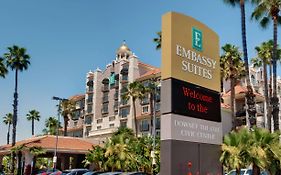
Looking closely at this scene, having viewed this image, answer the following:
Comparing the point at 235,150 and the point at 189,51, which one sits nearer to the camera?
the point at 189,51

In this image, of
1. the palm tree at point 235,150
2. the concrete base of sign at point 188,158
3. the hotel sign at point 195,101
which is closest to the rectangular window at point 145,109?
the palm tree at point 235,150

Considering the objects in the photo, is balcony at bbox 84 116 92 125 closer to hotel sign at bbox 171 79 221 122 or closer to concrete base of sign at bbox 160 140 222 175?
hotel sign at bbox 171 79 221 122

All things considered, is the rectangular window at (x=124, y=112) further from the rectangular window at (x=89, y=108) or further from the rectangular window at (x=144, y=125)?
the rectangular window at (x=89, y=108)

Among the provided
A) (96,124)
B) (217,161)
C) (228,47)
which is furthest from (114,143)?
(96,124)

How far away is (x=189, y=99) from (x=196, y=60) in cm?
170

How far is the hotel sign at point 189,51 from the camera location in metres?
13.2

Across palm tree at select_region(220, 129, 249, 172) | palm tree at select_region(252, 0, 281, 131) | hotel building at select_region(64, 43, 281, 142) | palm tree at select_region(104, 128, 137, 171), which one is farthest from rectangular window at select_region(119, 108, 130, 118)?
palm tree at select_region(220, 129, 249, 172)

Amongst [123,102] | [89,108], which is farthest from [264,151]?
[89,108]

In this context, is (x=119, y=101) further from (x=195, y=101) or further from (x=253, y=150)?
(x=195, y=101)

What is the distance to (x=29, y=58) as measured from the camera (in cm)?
5684

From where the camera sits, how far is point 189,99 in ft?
44.5

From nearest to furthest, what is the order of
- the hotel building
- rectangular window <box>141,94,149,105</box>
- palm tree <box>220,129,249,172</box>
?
palm tree <box>220,129,249,172</box> → the hotel building → rectangular window <box>141,94,149,105</box>

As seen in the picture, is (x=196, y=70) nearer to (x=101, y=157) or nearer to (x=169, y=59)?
(x=169, y=59)

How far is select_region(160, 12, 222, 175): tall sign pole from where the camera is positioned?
501 inches
